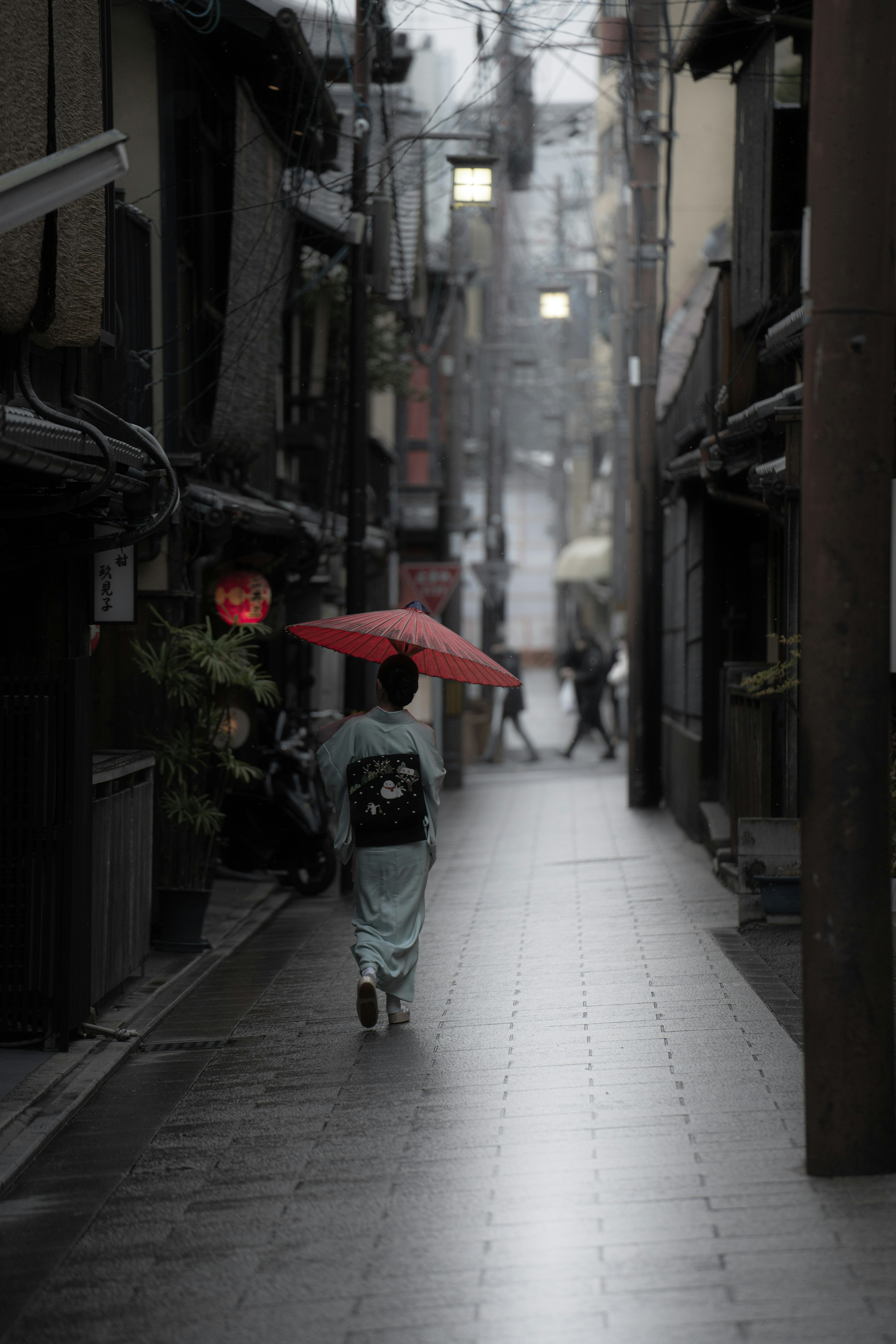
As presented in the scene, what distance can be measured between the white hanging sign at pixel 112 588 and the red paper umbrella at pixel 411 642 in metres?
1.59

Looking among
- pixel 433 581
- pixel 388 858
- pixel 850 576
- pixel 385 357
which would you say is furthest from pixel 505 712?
pixel 850 576

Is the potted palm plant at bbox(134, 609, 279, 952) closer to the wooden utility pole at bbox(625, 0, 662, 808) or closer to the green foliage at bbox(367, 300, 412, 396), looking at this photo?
the green foliage at bbox(367, 300, 412, 396)

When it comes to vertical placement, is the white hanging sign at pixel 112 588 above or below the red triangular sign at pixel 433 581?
below

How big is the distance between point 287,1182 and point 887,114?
4470mm

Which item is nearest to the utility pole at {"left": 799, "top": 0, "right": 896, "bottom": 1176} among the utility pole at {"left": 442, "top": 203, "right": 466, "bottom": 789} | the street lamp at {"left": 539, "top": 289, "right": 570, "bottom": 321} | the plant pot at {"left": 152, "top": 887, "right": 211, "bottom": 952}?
the plant pot at {"left": 152, "top": 887, "right": 211, "bottom": 952}

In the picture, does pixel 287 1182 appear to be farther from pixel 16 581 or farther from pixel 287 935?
pixel 287 935

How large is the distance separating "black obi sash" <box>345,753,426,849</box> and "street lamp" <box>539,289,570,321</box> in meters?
18.0

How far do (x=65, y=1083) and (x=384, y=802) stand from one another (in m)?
2.20

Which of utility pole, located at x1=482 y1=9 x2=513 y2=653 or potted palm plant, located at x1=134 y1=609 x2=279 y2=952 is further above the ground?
utility pole, located at x1=482 y1=9 x2=513 y2=653

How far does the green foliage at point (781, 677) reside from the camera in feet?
33.3

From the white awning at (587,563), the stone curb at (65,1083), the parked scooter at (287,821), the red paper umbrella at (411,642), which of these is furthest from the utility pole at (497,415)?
the red paper umbrella at (411,642)

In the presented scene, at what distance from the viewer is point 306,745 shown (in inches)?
542

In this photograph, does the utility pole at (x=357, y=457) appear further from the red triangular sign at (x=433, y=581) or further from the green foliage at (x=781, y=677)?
the red triangular sign at (x=433, y=581)

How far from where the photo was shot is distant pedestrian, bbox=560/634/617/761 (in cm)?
2911
